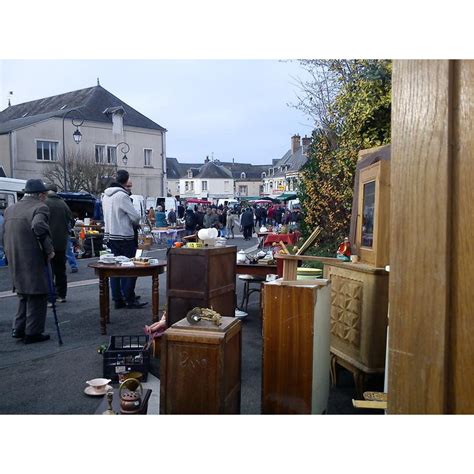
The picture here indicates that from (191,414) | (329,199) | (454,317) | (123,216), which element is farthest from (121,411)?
(329,199)

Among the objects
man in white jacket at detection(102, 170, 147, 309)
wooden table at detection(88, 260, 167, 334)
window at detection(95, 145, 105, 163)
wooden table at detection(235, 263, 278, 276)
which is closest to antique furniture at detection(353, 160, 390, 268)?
wooden table at detection(235, 263, 278, 276)

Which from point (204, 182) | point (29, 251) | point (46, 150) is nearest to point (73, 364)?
point (29, 251)

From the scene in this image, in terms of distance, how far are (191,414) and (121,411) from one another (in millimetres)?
441

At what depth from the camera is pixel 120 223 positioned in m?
6.66

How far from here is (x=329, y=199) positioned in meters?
8.19

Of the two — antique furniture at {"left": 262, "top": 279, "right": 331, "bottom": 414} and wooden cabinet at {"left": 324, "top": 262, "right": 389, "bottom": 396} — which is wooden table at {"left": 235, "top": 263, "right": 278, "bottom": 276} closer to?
wooden cabinet at {"left": 324, "top": 262, "right": 389, "bottom": 396}

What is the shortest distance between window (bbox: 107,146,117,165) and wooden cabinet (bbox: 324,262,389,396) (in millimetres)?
29205

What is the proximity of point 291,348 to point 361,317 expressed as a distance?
79 cm

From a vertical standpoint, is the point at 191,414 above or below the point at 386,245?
below

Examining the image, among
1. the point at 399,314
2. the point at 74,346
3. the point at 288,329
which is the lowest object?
the point at 74,346

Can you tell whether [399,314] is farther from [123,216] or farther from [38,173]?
[38,173]

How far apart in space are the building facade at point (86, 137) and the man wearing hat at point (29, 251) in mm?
19627

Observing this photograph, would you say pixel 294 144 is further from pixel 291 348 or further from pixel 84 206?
pixel 291 348

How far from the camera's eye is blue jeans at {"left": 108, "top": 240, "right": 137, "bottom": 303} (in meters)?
6.77
